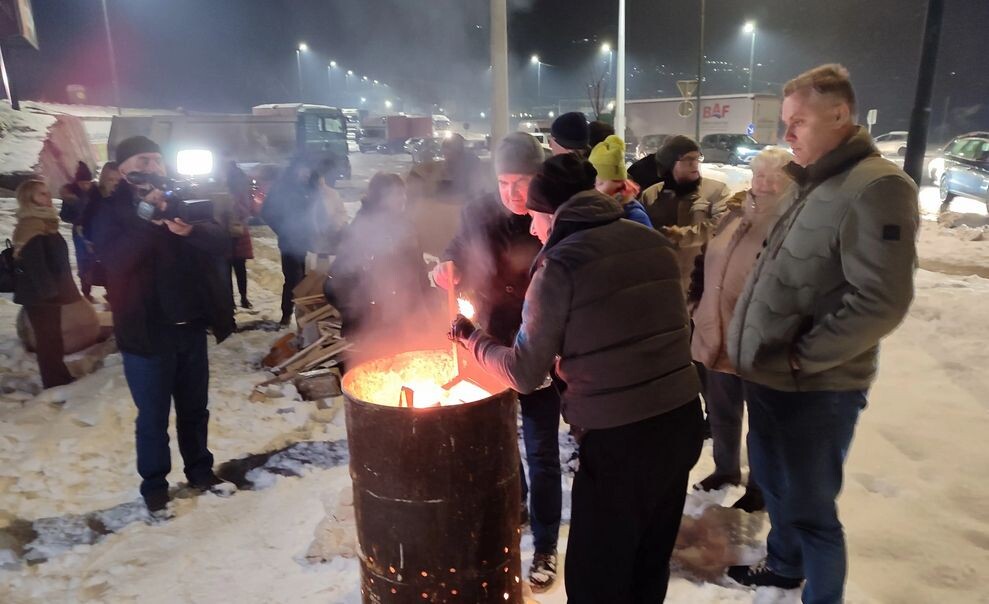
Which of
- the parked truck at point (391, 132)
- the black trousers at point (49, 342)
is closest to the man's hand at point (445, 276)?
the black trousers at point (49, 342)

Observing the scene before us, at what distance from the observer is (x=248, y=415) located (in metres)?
5.29

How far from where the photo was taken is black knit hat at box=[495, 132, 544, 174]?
2.86 meters

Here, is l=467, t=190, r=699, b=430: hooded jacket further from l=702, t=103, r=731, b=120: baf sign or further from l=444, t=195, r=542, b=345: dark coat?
l=702, t=103, r=731, b=120: baf sign

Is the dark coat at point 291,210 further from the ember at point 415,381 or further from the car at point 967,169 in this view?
the car at point 967,169

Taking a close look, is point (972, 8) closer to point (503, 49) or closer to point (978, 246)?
point (978, 246)

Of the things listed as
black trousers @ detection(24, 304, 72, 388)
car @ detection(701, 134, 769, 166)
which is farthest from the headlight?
car @ detection(701, 134, 769, 166)

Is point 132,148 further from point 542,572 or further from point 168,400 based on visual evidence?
point 542,572

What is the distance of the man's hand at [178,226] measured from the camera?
146 inches

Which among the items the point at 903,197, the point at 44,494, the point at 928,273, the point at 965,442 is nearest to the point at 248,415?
the point at 44,494

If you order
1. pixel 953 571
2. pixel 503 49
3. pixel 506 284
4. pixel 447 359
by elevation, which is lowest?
pixel 953 571

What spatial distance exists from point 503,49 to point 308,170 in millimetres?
4265

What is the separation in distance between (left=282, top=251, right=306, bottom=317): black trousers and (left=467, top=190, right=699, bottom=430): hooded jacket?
5.65 m

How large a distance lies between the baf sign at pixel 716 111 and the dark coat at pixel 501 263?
32387 mm

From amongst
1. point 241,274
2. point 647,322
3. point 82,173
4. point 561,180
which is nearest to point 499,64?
point 241,274
